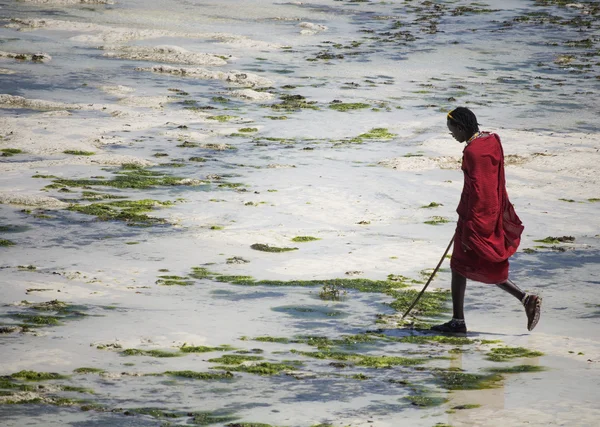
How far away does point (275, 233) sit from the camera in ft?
32.2

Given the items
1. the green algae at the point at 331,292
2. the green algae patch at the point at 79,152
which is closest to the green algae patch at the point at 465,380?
the green algae at the point at 331,292

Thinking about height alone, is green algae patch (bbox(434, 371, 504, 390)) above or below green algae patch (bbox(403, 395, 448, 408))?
below

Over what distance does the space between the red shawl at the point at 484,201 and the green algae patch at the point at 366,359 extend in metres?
1.05

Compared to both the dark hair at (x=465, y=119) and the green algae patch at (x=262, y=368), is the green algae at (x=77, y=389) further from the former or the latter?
the dark hair at (x=465, y=119)

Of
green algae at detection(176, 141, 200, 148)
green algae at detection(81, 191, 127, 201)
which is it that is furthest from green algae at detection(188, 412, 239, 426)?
green algae at detection(176, 141, 200, 148)

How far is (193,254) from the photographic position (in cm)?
899

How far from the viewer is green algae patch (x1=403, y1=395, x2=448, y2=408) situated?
529cm

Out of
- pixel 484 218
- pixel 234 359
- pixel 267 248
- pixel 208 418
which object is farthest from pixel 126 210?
pixel 208 418

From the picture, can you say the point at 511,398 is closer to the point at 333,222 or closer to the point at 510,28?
the point at 333,222

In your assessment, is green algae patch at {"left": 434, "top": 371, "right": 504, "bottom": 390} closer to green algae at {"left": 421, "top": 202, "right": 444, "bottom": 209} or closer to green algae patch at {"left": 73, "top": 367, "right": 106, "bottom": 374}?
green algae patch at {"left": 73, "top": 367, "right": 106, "bottom": 374}

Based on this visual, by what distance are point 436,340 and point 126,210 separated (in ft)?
15.9

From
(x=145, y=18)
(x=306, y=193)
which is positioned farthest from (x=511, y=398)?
(x=145, y=18)

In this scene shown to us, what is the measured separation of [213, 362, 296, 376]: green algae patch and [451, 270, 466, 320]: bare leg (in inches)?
58.3

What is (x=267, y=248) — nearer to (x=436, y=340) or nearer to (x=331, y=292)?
(x=331, y=292)
